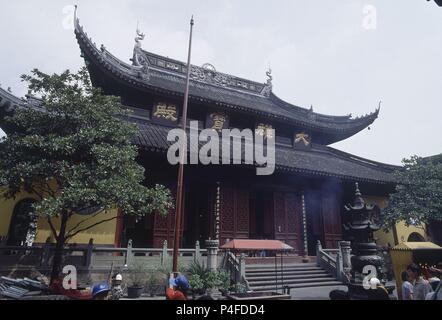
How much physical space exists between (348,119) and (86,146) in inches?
704

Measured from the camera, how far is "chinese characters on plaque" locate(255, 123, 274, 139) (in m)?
17.2

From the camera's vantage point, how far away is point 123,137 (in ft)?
29.5

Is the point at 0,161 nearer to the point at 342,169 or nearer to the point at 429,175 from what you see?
the point at 342,169

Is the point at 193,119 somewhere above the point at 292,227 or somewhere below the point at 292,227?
above

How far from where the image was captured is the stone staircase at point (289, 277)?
35.1 ft

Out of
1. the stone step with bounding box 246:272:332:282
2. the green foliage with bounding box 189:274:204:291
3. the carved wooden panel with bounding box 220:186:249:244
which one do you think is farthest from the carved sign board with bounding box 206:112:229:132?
the green foliage with bounding box 189:274:204:291

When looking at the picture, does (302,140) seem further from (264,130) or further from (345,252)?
(345,252)

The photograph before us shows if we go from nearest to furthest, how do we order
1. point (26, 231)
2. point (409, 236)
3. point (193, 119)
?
point (26, 231) → point (193, 119) → point (409, 236)

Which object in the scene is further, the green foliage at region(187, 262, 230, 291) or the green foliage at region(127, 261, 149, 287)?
the green foliage at region(127, 261, 149, 287)

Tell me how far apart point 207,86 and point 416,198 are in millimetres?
13187

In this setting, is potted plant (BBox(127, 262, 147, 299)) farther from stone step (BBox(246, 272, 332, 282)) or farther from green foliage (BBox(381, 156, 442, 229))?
green foliage (BBox(381, 156, 442, 229))

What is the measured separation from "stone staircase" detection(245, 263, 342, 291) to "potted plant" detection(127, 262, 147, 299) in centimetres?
368

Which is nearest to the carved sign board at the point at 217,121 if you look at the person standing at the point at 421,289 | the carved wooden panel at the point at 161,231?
the carved wooden panel at the point at 161,231

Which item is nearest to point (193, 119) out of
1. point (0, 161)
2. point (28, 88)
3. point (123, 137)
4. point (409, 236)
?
point (123, 137)
